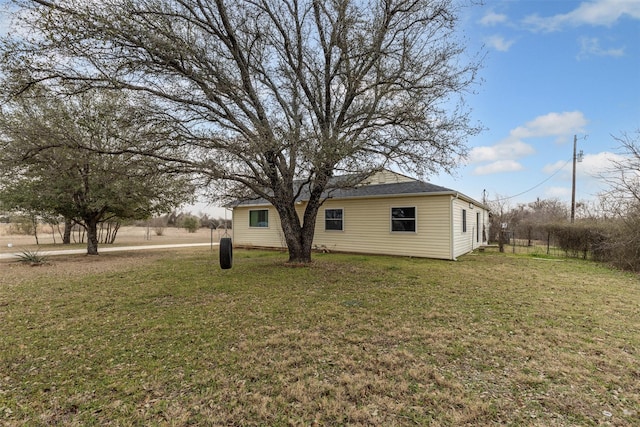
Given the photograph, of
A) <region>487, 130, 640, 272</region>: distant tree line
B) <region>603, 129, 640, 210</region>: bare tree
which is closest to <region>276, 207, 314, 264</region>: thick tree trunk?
<region>603, 129, 640, 210</region>: bare tree

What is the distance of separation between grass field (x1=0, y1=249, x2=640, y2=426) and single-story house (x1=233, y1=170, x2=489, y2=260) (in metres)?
4.53

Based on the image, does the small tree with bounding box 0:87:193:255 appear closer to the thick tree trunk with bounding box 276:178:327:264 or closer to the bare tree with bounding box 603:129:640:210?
the thick tree trunk with bounding box 276:178:327:264

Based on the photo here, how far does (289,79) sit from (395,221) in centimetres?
666

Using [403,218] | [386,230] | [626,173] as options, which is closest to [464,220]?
[403,218]

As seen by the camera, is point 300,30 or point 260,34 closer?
Result: point 260,34

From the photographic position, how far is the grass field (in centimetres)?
231

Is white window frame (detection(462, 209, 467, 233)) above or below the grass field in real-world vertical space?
above

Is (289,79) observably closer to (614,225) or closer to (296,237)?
(296,237)

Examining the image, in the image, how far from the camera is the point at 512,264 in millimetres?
9992

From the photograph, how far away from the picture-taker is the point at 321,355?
3.23m

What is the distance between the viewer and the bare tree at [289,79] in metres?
5.82

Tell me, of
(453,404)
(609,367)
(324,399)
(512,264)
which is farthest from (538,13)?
(324,399)

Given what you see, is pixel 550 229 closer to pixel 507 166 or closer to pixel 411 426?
pixel 507 166

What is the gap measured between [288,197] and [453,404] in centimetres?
679
